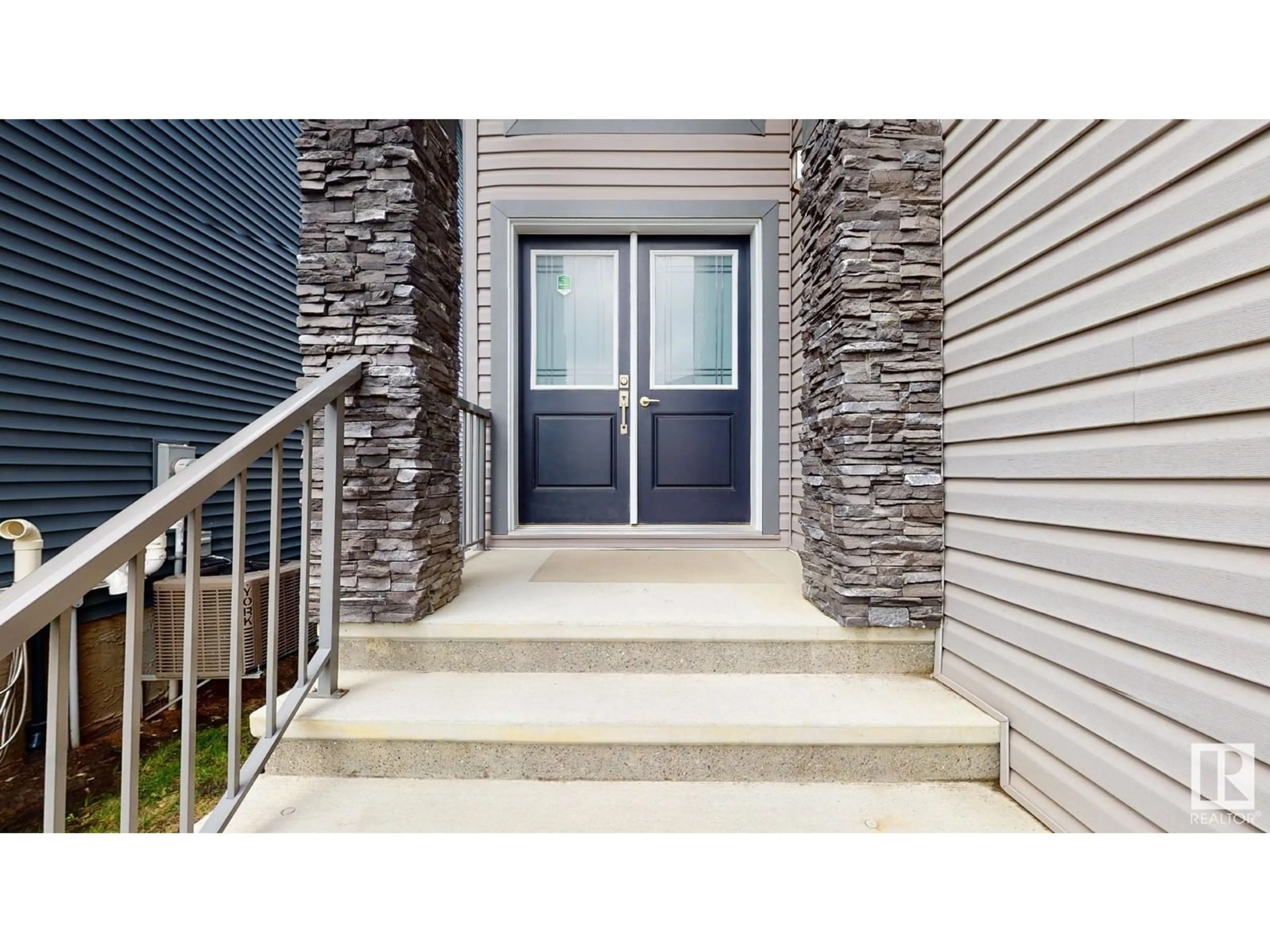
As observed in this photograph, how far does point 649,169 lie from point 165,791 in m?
3.66

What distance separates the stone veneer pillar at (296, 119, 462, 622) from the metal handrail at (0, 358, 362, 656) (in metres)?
0.31

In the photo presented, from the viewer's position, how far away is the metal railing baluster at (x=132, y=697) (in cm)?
85

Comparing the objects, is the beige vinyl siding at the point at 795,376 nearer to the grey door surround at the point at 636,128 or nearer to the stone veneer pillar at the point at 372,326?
the grey door surround at the point at 636,128

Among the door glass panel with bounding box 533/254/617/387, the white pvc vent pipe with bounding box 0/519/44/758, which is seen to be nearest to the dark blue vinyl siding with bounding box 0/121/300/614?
the white pvc vent pipe with bounding box 0/519/44/758

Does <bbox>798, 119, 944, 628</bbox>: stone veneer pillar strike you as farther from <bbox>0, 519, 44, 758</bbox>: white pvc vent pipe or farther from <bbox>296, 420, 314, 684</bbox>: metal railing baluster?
<bbox>0, 519, 44, 758</bbox>: white pvc vent pipe

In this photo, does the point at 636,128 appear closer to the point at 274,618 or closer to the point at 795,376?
the point at 795,376

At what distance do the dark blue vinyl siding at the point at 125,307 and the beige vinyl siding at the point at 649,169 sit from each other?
210 centimetres

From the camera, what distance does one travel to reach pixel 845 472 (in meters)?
1.67

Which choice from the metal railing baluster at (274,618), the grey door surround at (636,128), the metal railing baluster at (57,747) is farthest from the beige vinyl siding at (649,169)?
the metal railing baluster at (57,747)

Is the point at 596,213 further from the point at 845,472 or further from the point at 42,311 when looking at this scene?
the point at 42,311

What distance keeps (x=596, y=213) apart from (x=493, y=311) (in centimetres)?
83

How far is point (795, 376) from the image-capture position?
9.91ft

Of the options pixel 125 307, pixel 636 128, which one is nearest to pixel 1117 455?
pixel 636 128
